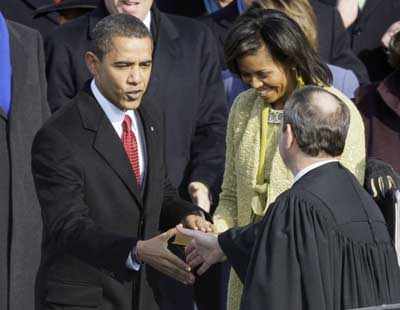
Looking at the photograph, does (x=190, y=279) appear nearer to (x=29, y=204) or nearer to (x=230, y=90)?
(x=29, y=204)

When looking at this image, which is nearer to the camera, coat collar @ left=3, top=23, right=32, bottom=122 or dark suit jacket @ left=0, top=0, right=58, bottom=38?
coat collar @ left=3, top=23, right=32, bottom=122

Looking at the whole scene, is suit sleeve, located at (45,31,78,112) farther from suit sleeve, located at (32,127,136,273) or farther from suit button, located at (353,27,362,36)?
suit button, located at (353,27,362,36)

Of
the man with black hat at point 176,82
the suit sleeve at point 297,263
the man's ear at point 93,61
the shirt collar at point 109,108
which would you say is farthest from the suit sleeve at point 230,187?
the suit sleeve at point 297,263

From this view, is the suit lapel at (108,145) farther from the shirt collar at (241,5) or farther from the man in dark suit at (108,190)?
the shirt collar at (241,5)

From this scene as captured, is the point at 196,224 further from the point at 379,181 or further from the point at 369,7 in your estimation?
the point at 369,7

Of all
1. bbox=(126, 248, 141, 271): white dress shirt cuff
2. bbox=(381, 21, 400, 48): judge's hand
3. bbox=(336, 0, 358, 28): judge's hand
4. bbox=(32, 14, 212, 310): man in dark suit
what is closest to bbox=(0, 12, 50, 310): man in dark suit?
bbox=(32, 14, 212, 310): man in dark suit

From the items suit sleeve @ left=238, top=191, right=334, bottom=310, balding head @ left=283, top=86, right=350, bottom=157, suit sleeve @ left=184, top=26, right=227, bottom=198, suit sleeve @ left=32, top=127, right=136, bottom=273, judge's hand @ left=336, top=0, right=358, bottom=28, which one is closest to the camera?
suit sleeve @ left=238, top=191, right=334, bottom=310

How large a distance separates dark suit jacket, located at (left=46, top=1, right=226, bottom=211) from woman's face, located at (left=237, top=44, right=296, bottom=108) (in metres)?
1.01

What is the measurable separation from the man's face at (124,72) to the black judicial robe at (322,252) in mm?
922

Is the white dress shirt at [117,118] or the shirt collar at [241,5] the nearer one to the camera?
the white dress shirt at [117,118]

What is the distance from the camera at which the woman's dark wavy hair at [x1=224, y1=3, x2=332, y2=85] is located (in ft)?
20.0

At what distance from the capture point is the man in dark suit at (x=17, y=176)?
6.70 metres

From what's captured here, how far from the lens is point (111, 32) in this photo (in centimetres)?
607

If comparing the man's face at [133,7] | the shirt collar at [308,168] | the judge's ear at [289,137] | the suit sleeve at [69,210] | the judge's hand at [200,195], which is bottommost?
the judge's hand at [200,195]
